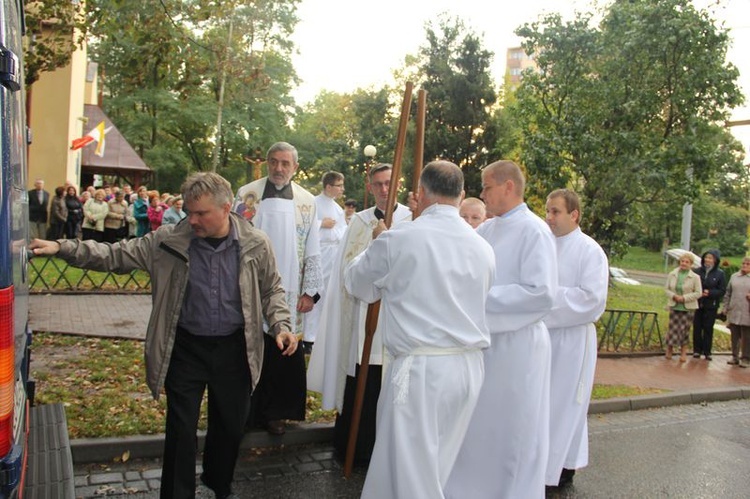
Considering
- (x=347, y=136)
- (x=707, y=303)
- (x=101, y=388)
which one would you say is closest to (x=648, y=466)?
(x=101, y=388)

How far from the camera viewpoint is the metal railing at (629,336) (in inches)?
508

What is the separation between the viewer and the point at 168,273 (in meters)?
3.86

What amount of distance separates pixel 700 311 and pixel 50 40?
11.7 m

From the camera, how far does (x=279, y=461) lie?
5.39 meters

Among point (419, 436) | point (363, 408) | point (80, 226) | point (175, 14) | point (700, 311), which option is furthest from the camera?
point (80, 226)

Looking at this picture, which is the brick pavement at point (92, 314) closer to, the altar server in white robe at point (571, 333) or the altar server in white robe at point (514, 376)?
the altar server in white robe at point (571, 333)

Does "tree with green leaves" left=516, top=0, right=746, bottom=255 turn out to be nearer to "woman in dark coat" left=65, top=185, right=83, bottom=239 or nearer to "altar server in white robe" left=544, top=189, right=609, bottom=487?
"altar server in white robe" left=544, top=189, right=609, bottom=487

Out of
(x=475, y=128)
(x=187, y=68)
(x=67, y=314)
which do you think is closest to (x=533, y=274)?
(x=187, y=68)

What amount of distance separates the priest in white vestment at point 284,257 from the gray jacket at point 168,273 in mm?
1409

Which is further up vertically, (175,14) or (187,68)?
(175,14)

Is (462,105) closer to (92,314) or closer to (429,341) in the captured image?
(92,314)

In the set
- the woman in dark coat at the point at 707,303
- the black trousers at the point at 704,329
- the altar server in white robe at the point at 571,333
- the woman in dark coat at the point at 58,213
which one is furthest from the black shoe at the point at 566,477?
the woman in dark coat at the point at 58,213

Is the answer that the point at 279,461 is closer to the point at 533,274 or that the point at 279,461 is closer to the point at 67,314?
the point at 533,274

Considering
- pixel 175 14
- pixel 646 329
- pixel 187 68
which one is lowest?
pixel 646 329
